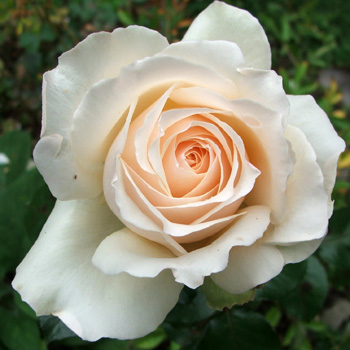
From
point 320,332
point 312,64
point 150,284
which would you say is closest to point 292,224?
point 150,284

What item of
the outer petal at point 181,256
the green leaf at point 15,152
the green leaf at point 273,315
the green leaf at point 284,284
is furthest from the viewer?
the green leaf at point 273,315

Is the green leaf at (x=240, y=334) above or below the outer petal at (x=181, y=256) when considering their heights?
below

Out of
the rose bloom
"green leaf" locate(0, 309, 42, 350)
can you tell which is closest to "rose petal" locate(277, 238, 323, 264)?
the rose bloom

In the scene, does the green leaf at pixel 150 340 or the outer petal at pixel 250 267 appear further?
the green leaf at pixel 150 340

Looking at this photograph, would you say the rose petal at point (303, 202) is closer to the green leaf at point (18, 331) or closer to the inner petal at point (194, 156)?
the inner petal at point (194, 156)

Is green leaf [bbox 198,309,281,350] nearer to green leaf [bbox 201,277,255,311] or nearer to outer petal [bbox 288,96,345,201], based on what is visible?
green leaf [bbox 201,277,255,311]

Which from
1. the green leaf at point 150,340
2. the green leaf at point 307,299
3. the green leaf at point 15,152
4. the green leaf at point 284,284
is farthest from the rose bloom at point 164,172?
the green leaf at point 150,340
